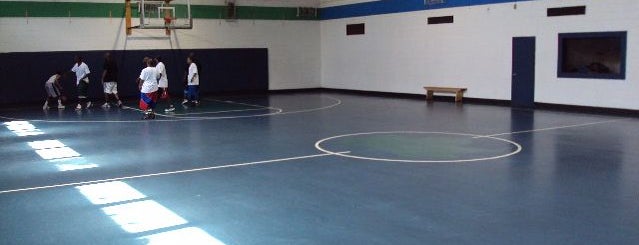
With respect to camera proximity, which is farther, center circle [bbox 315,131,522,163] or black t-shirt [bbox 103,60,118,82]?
black t-shirt [bbox 103,60,118,82]

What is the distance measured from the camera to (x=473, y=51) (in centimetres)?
1930

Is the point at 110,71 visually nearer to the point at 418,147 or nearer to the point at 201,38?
the point at 201,38

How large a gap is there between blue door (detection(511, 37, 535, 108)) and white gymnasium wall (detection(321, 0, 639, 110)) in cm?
18

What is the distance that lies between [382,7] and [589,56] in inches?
311

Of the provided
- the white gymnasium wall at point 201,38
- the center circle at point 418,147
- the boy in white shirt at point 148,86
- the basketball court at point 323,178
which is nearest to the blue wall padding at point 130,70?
the white gymnasium wall at point 201,38

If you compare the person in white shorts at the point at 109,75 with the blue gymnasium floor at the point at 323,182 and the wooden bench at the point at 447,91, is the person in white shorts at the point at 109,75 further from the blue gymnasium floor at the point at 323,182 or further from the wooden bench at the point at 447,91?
→ the wooden bench at the point at 447,91

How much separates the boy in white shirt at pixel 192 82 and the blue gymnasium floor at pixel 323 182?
3.95 m

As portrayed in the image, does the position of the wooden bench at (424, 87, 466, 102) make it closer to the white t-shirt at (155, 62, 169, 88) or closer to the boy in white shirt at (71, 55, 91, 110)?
the white t-shirt at (155, 62, 169, 88)

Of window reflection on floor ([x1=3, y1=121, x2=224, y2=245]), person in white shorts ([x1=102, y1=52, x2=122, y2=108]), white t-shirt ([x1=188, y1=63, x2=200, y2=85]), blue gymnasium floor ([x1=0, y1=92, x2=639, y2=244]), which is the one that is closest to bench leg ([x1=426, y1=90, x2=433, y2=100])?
blue gymnasium floor ([x1=0, y1=92, x2=639, y2=244])

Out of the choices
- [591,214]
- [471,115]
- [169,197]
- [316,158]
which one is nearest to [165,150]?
[316,158]

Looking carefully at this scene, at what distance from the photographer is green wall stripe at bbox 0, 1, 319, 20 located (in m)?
19.8

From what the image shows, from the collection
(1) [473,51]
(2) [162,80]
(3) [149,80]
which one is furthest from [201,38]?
(1) [473,51]

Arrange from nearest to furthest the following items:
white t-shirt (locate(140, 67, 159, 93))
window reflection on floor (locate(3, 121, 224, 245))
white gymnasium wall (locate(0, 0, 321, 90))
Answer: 1. window reflection on floor (locate(3, 121, 224, 245))
2. white t-shirt (locate(140, 67, 159, 93))
3. white gymnasium wall (locate(0, 0, 321, 90))

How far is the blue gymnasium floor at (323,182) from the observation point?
551 cm
